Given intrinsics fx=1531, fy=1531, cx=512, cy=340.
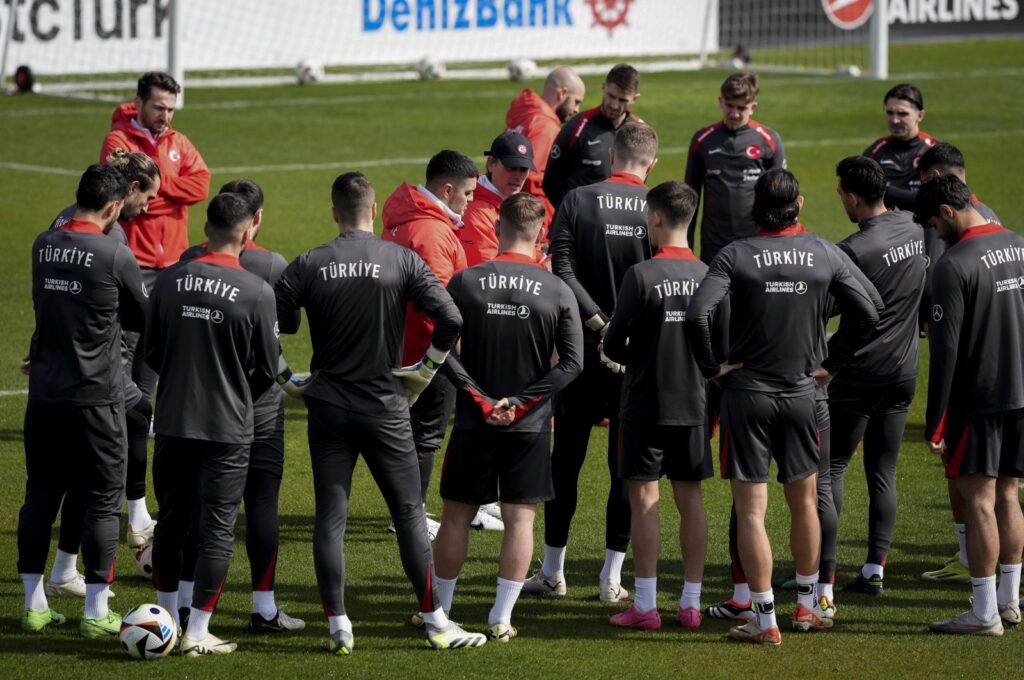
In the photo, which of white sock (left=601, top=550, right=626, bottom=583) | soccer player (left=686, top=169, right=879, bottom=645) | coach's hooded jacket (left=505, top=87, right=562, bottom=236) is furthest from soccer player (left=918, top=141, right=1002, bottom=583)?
coach's hooded jacket (left=505, top=87, right=562, bottom=236)

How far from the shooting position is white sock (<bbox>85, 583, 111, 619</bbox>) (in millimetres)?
7664

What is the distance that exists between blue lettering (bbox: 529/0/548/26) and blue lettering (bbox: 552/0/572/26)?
0.65 ft

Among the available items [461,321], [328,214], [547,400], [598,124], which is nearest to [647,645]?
[547,400]

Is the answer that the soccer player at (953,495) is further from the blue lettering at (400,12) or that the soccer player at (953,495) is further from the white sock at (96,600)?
the blue lettering at (400,12)

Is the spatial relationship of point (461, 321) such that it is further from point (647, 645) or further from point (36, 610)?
point (36, 610)

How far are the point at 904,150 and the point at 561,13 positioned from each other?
845 inches

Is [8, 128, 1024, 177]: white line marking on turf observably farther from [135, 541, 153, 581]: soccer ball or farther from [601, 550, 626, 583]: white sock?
[601, 550, 626, 583]: white sock

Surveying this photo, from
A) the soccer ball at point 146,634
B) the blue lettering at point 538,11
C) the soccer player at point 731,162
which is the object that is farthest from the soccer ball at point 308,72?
the soccer ball at point 146,634

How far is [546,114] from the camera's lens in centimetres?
1256

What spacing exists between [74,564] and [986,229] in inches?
204

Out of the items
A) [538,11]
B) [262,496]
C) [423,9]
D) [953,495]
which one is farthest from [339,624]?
[538,11]

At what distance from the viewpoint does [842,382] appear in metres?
8.57

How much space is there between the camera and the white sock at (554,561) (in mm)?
8625

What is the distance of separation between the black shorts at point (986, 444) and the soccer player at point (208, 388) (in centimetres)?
353
